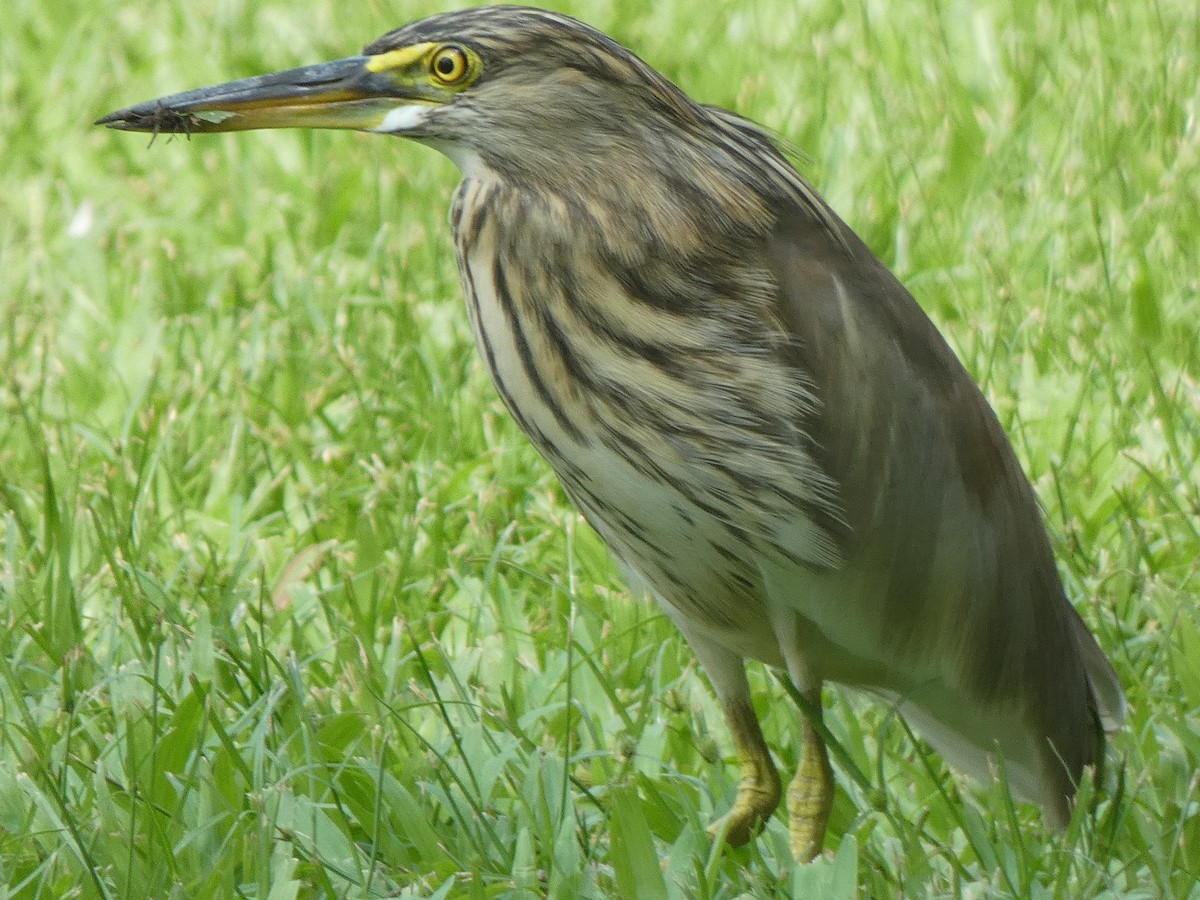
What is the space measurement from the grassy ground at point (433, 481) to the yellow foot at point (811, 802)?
0.07 metres

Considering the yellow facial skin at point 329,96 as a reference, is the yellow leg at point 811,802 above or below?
Answer: below

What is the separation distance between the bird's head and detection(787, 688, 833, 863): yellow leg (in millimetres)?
1091

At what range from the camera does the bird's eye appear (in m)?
2.94

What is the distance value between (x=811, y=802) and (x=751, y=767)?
0.45 feet

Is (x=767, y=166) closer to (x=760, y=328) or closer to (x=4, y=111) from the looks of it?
(x=760, y=328)

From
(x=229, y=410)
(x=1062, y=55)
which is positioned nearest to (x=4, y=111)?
(x=229, y=410)

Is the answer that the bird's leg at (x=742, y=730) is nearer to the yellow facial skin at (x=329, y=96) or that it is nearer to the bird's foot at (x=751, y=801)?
the bird's foot at (x=751, y=801)

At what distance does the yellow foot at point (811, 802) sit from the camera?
333 cm

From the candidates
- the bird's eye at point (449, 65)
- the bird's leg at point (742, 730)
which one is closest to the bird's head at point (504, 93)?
the bird's eye at point (449, 65)

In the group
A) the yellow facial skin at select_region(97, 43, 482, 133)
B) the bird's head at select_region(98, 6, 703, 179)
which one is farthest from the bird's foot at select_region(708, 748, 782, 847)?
the yellow facial skin at select_region(97, 43, 482, 133)

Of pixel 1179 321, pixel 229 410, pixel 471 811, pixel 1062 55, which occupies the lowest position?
pixel 471 811

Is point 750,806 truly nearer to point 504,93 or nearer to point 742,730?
point 742,730

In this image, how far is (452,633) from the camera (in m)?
4.01

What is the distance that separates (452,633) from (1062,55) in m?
3.36
